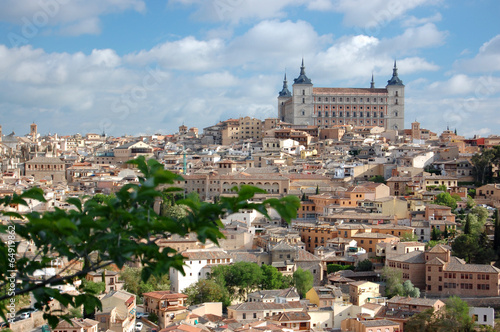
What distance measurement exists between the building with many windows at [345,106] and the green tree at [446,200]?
35.2 m

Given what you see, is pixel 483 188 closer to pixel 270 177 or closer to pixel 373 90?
pixel 270 177

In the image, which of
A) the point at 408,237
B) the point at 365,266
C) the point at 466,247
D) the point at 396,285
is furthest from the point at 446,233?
the point at 396,285

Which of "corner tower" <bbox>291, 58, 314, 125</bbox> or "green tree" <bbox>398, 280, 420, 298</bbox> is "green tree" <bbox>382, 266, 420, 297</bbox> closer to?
"green tree" <bbox>398, 280, 420, 298</bbox>

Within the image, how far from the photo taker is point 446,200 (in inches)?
1282

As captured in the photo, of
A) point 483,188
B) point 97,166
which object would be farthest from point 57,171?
point 483,188

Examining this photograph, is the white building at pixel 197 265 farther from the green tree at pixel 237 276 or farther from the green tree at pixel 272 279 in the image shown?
the green tree at pixel 272 279

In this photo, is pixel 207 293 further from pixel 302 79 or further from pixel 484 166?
pixel 302 79

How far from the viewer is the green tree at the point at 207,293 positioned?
22.8 meters

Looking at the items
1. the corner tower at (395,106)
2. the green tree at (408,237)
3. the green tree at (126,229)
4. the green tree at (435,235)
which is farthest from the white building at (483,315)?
the corner tower at (395,106)

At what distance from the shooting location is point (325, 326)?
21344 mm

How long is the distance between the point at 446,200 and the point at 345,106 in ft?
121

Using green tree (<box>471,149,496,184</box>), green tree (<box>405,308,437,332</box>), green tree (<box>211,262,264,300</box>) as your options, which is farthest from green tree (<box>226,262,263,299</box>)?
green tree (<box>471,149,496,184</box>)

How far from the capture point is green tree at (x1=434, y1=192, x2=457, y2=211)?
32.3 metres

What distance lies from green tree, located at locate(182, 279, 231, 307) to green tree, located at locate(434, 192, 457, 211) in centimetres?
1365
